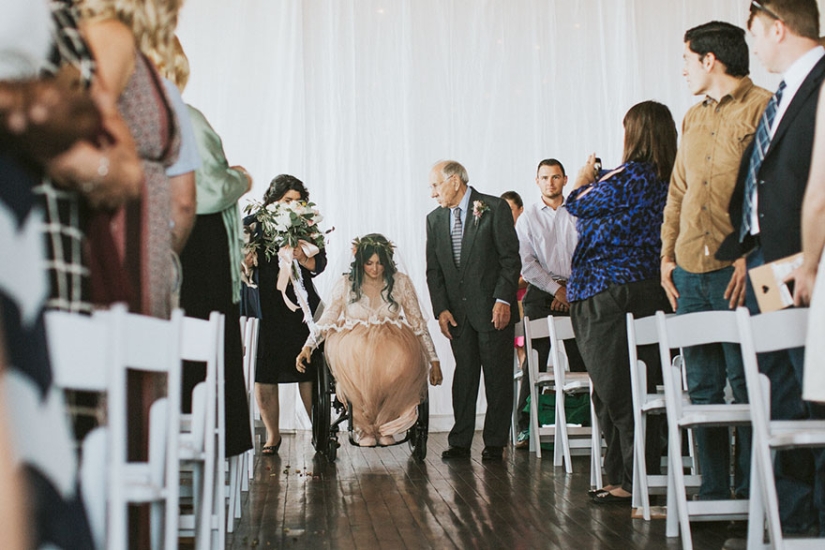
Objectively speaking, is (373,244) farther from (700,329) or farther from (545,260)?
(700,329)

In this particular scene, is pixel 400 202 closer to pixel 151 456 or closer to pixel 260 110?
pixel 260 110

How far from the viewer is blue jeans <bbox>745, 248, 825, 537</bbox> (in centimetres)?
256

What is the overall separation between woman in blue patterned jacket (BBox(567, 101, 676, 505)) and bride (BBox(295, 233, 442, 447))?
1.52 meters

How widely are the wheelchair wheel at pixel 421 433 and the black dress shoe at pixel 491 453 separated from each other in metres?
0.33

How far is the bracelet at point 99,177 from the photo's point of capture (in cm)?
130

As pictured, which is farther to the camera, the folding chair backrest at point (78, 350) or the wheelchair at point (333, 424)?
the wheelchair at point (333, 424)

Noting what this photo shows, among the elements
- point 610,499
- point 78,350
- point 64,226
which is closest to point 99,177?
point 64,226

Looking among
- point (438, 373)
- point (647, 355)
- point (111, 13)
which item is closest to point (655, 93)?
point (438, 373)

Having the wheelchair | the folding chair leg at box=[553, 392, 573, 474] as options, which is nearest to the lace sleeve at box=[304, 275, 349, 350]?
the wheelchair

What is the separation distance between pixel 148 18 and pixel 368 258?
332cm

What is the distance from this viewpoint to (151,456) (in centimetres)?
169

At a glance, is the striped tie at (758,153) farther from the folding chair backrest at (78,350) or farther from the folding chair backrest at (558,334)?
the folding chair backrest at (78,350)

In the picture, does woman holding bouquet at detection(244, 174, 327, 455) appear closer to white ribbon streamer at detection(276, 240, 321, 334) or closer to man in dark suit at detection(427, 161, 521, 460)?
white ribbon streamer at detection(276, 240, 321, 334)

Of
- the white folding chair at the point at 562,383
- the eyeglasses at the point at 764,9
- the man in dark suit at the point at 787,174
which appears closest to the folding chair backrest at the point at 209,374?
the man in dark suit at the point at 787,174
